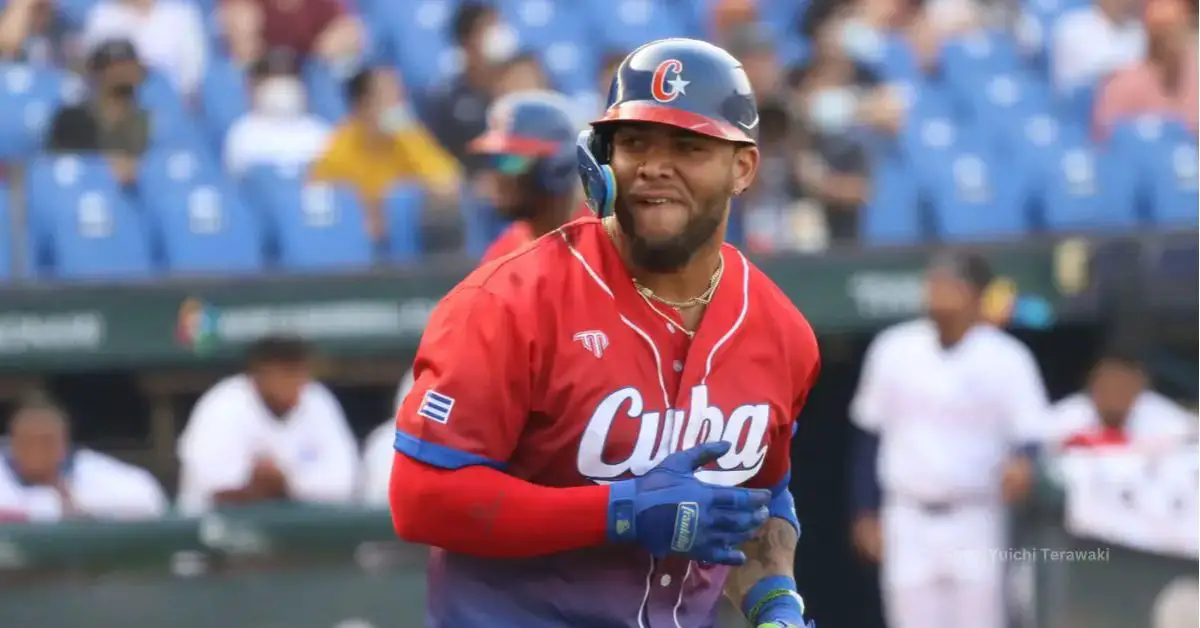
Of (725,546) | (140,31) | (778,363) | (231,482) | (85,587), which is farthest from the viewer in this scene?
(140,31)

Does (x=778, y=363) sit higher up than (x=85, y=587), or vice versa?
(x=778, y=363)

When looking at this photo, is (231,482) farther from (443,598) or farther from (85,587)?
(443,598)

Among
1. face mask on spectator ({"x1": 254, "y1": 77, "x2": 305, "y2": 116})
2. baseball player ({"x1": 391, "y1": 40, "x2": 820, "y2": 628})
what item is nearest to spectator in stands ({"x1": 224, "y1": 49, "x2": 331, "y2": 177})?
face mask on spectator ({"x1": 254, "y1": 77, "x2": 305, "y2": 116})

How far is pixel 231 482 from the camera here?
6938 millimetres

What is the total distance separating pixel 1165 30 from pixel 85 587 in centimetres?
607

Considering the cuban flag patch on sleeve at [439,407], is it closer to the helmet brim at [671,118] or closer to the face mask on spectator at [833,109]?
the helmet brim at [671,118]

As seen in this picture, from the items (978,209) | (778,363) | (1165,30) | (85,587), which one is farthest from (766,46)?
(778,363)

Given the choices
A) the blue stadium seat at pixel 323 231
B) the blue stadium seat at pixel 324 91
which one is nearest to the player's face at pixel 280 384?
the blue stadium seat at pixel 323 231

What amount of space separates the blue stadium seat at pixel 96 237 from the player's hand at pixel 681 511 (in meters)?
5.09

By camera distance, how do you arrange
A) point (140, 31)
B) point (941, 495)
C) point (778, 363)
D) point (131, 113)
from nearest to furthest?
1. point (778, 363)
2. point (941, 495)
3. point (131, 113)
4. point (140, 31)

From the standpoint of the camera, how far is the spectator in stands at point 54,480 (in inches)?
265

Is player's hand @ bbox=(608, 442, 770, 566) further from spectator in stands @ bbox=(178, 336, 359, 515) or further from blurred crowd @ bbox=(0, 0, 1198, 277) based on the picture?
blurred crowd @ bbox=(0, 0, 1198, 277)

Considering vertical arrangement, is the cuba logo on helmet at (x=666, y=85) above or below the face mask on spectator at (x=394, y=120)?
above

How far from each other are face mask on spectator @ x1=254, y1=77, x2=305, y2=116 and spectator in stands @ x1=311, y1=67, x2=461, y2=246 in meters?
0.29
